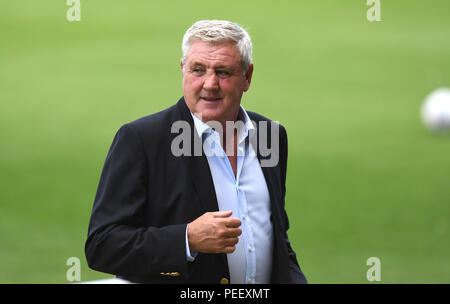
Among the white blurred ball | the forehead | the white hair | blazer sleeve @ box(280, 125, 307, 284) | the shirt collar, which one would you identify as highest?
the white blurred ball

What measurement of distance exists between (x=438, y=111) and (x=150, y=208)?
1159 centimetres

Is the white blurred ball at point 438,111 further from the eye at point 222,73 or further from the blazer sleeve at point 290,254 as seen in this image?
the eye at point 222,73

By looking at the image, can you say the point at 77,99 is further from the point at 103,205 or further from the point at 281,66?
the point at 103,205

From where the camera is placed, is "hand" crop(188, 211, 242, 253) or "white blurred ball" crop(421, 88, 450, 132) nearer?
"hand" crop(188, 211, 242, 253)

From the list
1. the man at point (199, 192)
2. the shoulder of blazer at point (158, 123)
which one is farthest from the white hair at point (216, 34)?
the shoulder of blazer at point (158, 123)

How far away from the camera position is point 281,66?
1711 cm

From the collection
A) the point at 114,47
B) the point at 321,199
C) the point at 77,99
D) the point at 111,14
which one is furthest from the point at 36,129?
the point at 111,14

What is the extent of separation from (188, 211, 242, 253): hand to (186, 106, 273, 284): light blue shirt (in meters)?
0.25

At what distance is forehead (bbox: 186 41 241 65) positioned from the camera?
2910mm

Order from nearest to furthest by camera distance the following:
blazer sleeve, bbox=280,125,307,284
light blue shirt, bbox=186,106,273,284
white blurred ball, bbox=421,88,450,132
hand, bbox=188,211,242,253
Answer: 1. hand, bbox=188,211,242,253
2. light blue shirt, bbox=186,106,273,284
3. blazer sleeve, bbox=280,125,307,284
4. white blurred ball, bbox=421,88,450,132

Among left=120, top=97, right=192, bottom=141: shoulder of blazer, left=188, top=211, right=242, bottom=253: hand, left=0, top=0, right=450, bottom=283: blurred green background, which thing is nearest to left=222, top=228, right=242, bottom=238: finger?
left=188, top=211, right=242, bottom=253: hand

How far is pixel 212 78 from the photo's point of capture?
2.94m

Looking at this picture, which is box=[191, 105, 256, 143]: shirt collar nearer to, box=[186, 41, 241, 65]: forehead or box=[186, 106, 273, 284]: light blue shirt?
box=[186, 106, 273, 284]: light blue shirt

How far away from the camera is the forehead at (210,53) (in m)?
2.91
